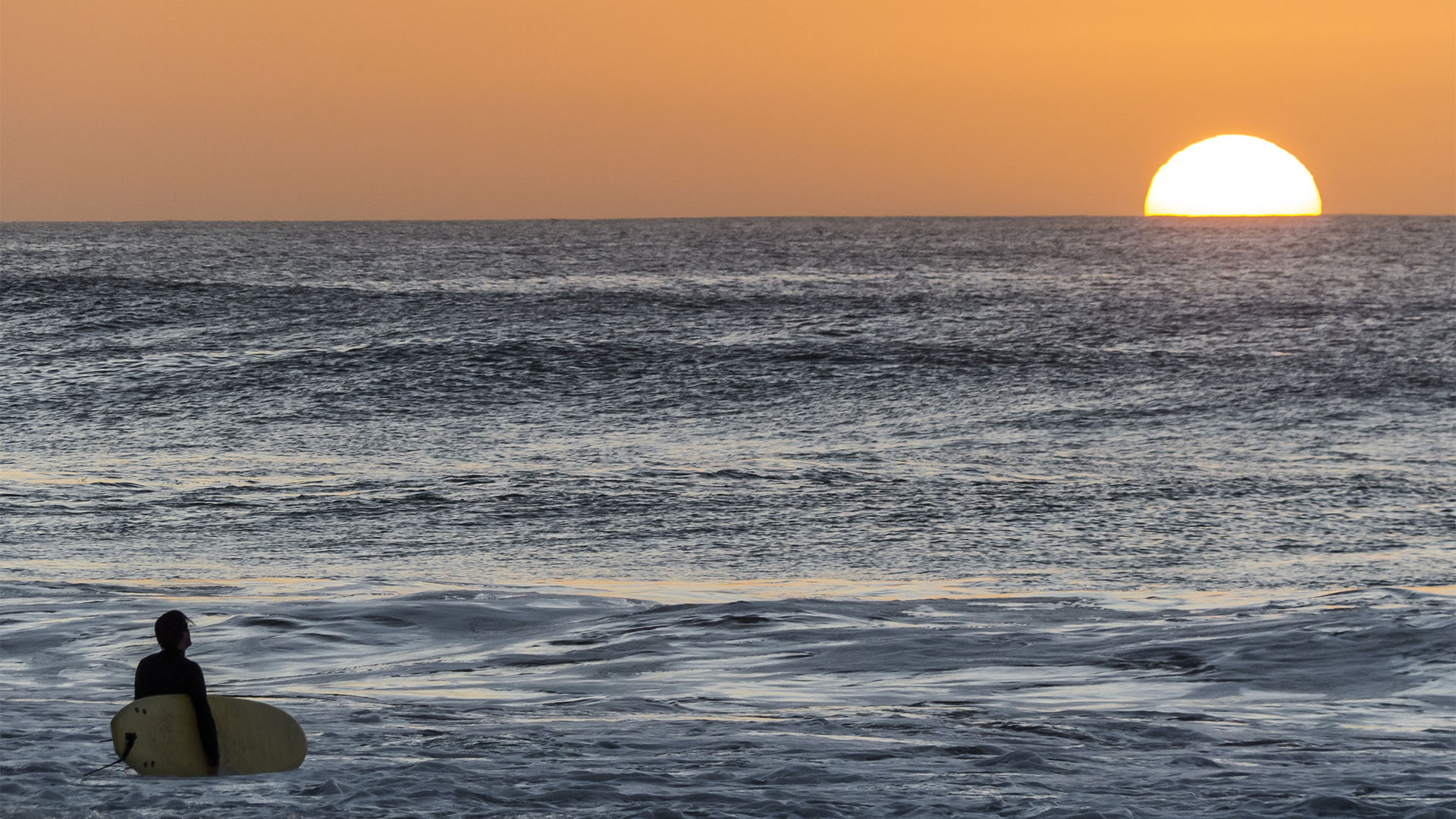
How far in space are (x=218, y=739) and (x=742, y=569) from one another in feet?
24.5

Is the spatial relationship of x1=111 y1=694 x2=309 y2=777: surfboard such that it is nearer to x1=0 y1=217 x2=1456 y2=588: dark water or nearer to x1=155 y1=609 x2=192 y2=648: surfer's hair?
x1=155 y1=609 x2=192 y2=648: surfer's hair

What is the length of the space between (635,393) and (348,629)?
64.5 ft

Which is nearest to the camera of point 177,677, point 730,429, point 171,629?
point 171,629

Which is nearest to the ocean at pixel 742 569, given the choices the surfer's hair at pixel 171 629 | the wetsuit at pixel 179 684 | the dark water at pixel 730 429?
the dark water at pixel 730 429

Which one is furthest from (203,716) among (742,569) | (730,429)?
(730,429)

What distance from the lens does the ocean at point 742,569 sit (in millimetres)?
7801

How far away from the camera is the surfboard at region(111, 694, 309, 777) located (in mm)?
7598

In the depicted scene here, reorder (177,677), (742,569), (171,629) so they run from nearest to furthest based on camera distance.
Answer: (171,629) → (177,677) → (742,569)

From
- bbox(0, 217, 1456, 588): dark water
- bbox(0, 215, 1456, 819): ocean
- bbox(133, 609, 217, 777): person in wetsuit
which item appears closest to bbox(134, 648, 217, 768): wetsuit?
bbox(133, 609, 217, 777): person in wetsuit

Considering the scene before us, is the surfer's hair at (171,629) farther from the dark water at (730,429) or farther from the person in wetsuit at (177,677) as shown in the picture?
the dark water at (730,429)

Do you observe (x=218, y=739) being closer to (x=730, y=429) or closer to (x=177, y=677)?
(x=177, y=677)

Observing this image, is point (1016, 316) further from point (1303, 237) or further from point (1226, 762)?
point (1303, 237)

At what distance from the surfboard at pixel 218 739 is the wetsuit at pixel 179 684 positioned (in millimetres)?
52

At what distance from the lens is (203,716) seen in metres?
7.63
